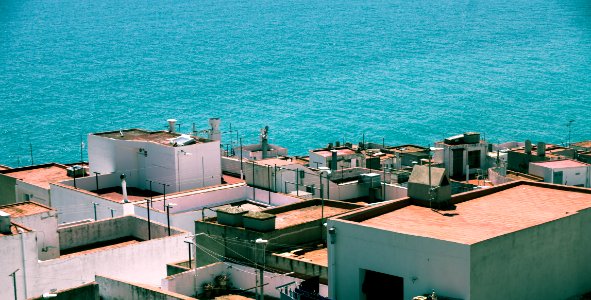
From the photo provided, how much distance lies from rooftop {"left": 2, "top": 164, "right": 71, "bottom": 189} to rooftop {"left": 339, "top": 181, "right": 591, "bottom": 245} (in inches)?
1342

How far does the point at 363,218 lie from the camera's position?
35.4m

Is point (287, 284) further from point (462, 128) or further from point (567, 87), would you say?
point (567, 87)

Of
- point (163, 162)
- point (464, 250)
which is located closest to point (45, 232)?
point (163, 162)

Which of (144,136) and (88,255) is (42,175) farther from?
(88,255)

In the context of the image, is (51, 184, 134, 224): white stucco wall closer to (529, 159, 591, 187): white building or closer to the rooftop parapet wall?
the rooftop parapet wall

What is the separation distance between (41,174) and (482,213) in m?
40.2

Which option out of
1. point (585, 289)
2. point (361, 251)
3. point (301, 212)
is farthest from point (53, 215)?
point (585, 289)

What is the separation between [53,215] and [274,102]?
119895 millimetres

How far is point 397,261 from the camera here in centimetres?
3216

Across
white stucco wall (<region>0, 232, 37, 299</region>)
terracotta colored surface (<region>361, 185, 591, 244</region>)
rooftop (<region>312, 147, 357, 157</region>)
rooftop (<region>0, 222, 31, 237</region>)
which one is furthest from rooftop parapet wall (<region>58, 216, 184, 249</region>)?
rooftop (<region>312, 147, 357, 157</region>)

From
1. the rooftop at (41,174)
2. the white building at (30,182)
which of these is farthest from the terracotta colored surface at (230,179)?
the rooftop at (41,174)

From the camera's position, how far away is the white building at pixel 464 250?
3091 centimetres

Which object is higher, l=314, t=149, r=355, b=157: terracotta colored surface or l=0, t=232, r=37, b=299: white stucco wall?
l=314, t=149, r=355, b=157: terracotta colored surface

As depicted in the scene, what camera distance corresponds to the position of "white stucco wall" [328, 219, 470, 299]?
30672 mm
